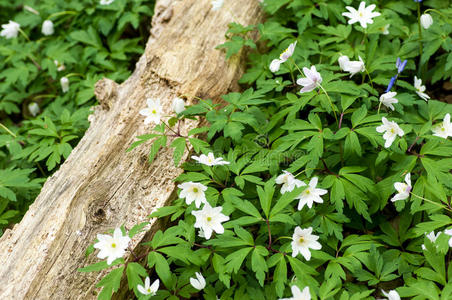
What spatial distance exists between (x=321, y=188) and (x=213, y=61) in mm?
1603

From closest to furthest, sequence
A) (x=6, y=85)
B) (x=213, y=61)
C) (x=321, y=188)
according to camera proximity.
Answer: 1. (x=321, y=188)
2. (x=213, y=61)
3. (x=6, y=85)

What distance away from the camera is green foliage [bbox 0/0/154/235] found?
13.9 feet

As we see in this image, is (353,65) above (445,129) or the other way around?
above

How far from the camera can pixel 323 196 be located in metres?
2.89

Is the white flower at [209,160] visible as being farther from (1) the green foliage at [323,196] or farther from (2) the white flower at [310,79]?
(2) the white flower at [310,79]

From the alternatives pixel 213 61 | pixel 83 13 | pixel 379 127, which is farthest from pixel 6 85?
pixel 379 127

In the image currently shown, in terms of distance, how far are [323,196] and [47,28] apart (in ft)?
12.7

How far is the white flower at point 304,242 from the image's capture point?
8.07 ft

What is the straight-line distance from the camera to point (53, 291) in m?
2.57

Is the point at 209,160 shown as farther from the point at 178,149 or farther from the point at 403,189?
the point at 403,189

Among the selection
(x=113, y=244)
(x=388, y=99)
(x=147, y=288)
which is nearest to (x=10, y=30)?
(x=113, y=244)

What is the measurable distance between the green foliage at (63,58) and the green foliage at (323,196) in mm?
1526

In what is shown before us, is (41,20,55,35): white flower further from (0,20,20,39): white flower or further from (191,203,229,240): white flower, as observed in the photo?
(191,203,229,240): white flower

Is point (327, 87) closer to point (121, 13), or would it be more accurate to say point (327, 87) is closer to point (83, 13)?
point (121, 13)
